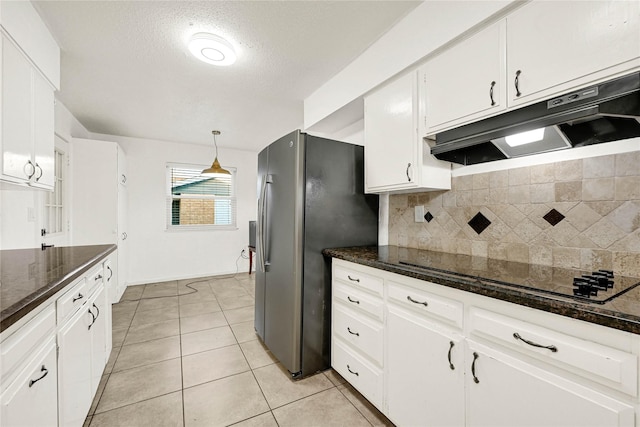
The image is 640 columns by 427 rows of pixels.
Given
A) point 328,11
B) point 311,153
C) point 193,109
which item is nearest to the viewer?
point 328,11

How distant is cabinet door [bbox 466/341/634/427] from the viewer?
0.77 metres

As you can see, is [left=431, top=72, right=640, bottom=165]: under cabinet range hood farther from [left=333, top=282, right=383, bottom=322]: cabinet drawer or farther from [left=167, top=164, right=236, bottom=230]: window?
[left=167, top=164, right=236, bottom=230]: window

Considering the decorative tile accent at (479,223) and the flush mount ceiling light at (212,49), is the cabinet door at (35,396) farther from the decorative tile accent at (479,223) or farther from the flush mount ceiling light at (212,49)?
the decorative tile accent at (479,223)

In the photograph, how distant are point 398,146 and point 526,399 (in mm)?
1425

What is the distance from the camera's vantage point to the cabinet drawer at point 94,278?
4.99 feet

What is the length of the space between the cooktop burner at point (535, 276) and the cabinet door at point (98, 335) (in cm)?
174

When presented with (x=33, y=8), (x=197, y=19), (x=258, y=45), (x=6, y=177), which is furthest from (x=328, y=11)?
(x=6, y=177)

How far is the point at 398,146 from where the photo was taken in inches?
71.3

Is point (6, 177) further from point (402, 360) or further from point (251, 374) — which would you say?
point (402, 360)

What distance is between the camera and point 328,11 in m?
1.68

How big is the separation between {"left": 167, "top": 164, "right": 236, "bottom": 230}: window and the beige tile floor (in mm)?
2179

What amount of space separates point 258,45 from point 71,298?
6.39 feet

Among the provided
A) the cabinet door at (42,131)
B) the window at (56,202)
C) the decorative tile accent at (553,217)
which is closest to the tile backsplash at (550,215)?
the decorative tile accent at (553,217)

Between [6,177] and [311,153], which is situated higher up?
[311,153]
